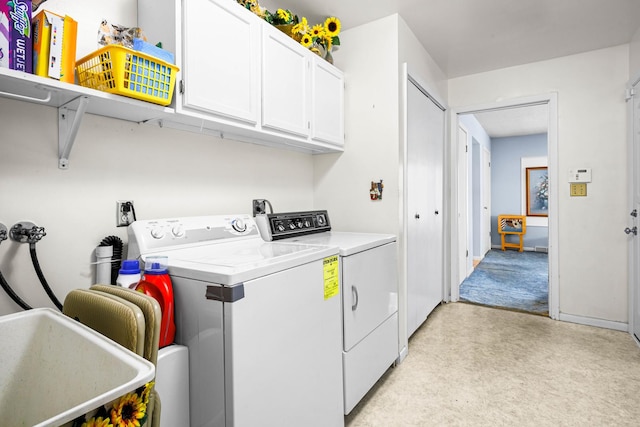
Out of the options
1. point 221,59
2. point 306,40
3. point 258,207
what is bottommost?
point 258,207

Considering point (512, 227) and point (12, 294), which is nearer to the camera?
point (12, 294)

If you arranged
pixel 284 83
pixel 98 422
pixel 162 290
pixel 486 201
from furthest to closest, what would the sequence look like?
pixel 486 201
pixel 284 83
pixel 162 290
pixel 98 422

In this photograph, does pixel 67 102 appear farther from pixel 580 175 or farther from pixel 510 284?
pixel 510 284

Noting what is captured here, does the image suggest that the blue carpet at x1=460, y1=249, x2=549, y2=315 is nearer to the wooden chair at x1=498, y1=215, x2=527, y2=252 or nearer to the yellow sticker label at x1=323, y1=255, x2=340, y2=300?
the wooden chair at x1=498, y1=215, x2=527, y2=252

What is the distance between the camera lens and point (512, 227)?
7.23 metres

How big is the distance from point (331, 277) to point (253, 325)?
510 mm

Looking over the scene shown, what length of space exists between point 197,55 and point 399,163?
4.73ft

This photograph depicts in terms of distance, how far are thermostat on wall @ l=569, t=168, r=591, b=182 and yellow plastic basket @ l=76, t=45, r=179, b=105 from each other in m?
3.40

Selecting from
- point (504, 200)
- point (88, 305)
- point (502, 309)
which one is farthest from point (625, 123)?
point (504, 200)

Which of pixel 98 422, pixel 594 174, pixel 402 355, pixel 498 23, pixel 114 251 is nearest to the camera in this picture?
pixel 98 422

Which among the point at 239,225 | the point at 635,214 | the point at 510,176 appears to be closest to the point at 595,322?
the point at 635,214

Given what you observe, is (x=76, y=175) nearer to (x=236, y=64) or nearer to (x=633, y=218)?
(x=236, y=64)

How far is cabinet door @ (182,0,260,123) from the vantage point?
4.63 ft

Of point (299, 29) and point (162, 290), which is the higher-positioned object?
point (299, 29)
